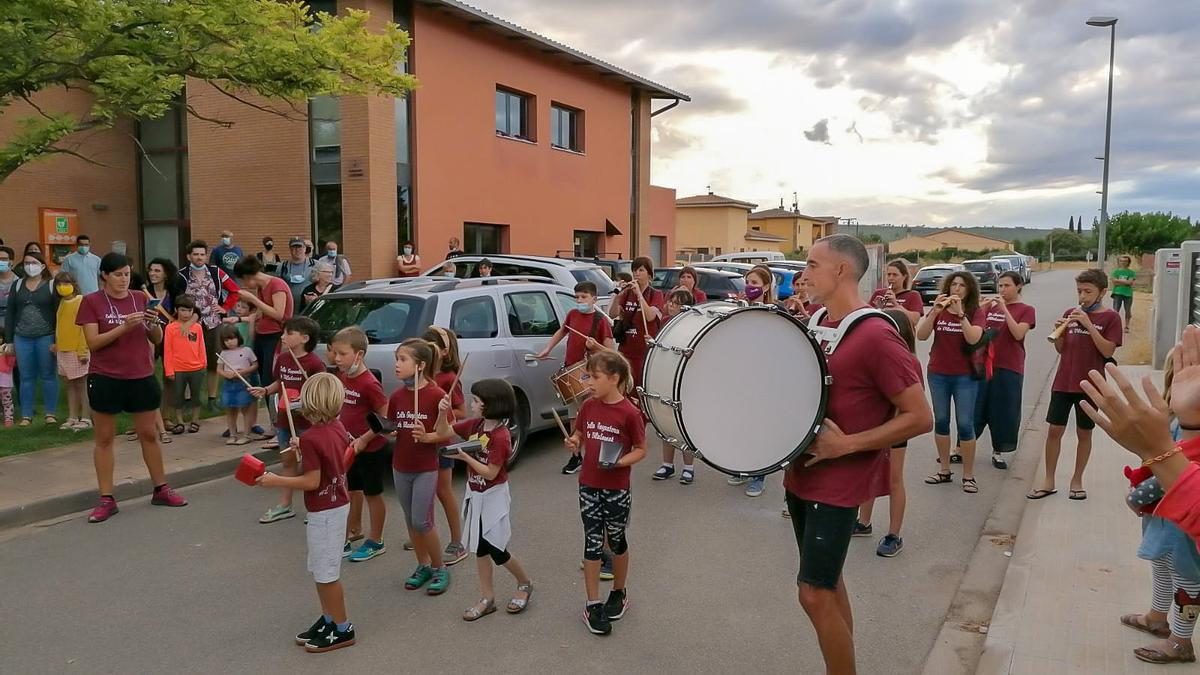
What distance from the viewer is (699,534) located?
613cm

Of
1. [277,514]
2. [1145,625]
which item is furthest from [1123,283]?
[277,514]

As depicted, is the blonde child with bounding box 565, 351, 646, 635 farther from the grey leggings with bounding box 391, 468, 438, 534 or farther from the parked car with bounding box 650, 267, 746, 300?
the parked car with bounding box 650, 267, 746, 300

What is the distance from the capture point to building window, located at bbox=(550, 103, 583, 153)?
2280 centimetres

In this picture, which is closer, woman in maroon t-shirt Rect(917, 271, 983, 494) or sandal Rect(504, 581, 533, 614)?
sandal Rect(504, 581, 533, 614)

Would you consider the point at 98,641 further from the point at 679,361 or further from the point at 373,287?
the point at 373,287

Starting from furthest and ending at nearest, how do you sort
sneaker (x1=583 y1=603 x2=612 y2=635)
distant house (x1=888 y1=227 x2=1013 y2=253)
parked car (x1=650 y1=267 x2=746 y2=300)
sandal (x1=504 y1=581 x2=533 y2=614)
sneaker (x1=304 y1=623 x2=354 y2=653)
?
distant house (x1=888 y1=227 x2=1013 y2=253)
parked car (x1=650 y1=267 x2=746 y2=300)
sandal (x1=504 y1=581 x2=533 y2=614)
sneaker (x1=583 y1=603 x2=612 y2=635)
sneaker (x1=304 y1=623 x2=354 y2=653)

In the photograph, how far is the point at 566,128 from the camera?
77.1 ft

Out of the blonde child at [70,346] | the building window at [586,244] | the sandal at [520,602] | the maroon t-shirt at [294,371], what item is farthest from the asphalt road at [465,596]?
the building window at [586,244]

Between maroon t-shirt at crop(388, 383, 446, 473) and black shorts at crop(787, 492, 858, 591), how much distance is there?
2473mm

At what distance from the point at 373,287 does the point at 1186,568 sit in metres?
6.37

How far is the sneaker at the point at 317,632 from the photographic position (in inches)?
169

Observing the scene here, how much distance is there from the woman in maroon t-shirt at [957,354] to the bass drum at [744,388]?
149 inches

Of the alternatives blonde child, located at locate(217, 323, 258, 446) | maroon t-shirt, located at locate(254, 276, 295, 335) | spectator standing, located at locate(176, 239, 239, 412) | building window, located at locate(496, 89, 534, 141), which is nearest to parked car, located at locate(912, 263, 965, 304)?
building window, located at locate(496, 89, 534, 141)

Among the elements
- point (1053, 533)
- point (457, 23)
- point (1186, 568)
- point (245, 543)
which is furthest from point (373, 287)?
point (457, 23)
